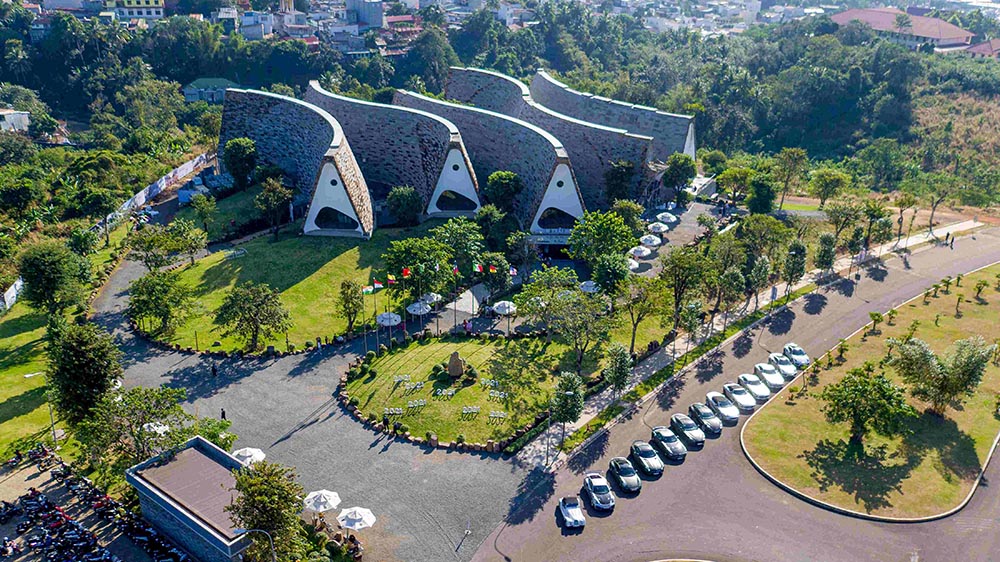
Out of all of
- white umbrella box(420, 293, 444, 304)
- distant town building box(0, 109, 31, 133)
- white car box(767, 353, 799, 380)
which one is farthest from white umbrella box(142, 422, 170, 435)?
distant town building box(0, 109, 31, 133)

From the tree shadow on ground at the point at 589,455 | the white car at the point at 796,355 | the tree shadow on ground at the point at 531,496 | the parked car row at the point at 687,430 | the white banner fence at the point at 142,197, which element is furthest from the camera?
the white banner fence at the point at 142,197

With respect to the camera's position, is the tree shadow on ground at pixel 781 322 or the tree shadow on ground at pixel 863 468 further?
the tree shadow on ground at pixel 781 322

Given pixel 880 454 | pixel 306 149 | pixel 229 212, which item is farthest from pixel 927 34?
pixel 229 212

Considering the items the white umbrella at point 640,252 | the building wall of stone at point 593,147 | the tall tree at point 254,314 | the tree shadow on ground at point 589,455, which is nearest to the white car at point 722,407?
the tree shadow on ground at point 589,455

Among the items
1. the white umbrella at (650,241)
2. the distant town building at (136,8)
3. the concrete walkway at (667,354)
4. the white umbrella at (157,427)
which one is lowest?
the concrete walkway at (667,354)

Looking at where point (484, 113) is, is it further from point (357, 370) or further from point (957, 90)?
point (957, 90)

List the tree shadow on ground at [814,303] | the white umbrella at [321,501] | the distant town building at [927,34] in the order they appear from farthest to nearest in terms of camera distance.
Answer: the distant town building at [927,34]
the tree shadow on ground at [814,303]
the white umbrella at [321,501]

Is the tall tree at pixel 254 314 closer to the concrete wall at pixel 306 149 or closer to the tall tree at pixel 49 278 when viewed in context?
the tall tree at pixel 49 278

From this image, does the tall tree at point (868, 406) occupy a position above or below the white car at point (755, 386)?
above
